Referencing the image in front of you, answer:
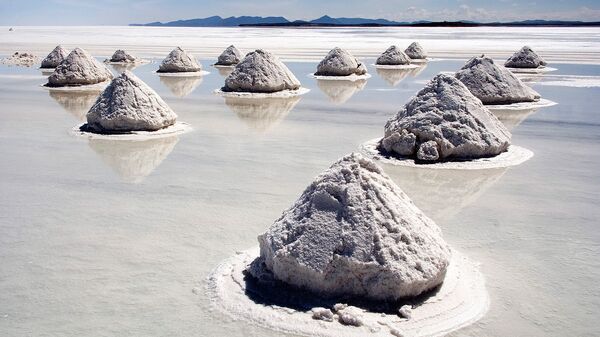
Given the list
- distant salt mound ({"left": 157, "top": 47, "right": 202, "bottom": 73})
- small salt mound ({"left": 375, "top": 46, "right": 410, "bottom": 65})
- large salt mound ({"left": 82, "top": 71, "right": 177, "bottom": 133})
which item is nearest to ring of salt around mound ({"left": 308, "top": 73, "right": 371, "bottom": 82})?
distant salt mound ({"left": 157, "top": 47, "right": 202, "bottom": 73})

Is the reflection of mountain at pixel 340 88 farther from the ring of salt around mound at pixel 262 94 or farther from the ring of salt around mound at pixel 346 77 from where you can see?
the ring of salt around mound at pixel 262 94

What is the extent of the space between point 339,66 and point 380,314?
568 inches

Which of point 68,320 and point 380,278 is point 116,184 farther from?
point 380,278

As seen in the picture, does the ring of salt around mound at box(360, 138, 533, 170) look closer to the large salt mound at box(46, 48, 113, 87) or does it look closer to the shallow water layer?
the shallow water layer

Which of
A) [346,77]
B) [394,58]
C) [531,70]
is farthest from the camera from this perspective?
[394,58]

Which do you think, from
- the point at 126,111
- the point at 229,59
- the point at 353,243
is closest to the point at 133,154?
the point at 126,111

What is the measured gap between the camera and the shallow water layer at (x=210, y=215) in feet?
11.8

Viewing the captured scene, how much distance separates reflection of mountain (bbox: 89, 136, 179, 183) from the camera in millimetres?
6814

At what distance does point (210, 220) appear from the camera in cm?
517

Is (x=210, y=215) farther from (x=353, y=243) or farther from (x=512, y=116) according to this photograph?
(x=512, y=116)

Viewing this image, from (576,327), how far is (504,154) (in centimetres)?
442

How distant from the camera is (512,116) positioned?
35.2 ft

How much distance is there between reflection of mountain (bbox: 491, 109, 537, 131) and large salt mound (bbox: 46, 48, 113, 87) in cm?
984

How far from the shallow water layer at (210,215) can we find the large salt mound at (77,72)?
15.8 feet
